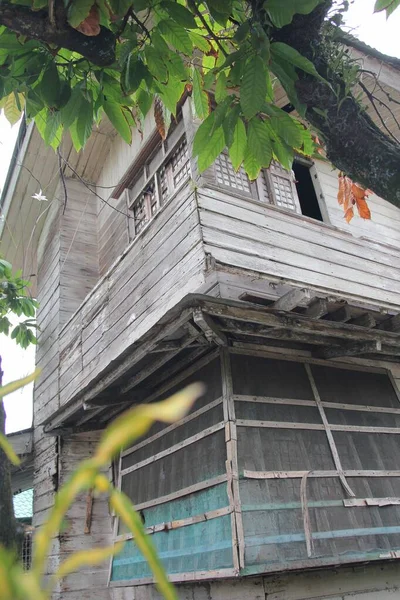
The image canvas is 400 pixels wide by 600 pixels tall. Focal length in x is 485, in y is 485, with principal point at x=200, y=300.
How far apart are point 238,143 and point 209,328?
2.17 meters

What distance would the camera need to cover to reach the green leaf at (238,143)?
220cm

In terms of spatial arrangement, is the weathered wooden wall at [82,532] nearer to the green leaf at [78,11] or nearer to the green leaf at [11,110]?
the green leaf at [11,110]

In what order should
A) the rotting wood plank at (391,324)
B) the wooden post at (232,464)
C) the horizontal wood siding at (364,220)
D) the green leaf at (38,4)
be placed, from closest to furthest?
1. the green leaf at (38,4)
2. the wooden post at (232,464)
3. the rotting wood plank at (391,324)
4. the horizontal wood siding at (364,220)

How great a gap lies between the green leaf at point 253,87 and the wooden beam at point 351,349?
3663 millimetres

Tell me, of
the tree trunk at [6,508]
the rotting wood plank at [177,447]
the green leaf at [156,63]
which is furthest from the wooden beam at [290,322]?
the tree trunk at [6,508]

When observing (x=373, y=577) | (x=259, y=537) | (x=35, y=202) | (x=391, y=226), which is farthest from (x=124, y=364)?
(x=35, y=202)

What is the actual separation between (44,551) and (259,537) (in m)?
3.94

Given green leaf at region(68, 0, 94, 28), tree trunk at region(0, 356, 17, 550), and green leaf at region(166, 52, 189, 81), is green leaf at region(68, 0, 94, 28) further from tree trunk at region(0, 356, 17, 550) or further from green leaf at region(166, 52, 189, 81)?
tree trunk at region(0, 356, 17, 550)

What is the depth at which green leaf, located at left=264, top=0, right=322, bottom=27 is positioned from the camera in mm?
1704

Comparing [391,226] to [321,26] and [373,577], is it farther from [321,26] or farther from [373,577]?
[321,26]

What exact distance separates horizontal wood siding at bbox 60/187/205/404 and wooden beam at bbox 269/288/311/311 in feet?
2.37

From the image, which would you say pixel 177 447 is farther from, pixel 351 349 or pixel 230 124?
pixel 230 124

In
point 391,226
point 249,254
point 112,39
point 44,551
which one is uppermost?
point 391,226

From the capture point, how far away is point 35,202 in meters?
8.76
